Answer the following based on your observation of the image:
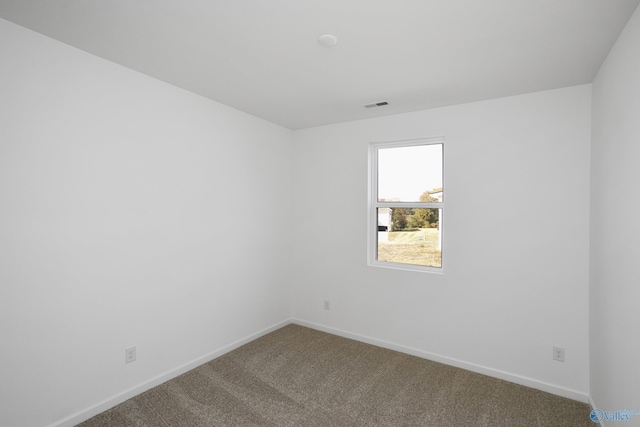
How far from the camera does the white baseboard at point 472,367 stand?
251cm

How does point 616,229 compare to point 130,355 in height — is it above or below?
above

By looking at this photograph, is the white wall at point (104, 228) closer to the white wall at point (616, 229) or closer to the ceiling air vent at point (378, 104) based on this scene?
the ceiling air vent at point (378, 104)

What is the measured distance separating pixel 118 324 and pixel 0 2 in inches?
83.4

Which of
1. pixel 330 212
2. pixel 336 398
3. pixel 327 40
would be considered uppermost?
pixel 327 40

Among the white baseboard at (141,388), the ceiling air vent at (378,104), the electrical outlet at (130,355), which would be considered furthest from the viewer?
the ceiling air vent at (378,104)

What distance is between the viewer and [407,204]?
341 centimetres

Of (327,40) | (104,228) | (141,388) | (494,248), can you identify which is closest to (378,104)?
(327,40)

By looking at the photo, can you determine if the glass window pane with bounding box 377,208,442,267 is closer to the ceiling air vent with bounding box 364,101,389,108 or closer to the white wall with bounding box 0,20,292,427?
the ceiling air vent with bounding box 364,101,389,108

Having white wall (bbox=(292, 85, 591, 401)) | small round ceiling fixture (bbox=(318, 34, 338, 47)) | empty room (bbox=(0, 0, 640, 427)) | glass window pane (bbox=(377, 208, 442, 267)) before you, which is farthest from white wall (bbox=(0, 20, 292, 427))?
glass window pane (bbox=(377, 208, 442, 267))

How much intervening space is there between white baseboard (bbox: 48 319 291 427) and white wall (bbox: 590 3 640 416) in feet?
10.1

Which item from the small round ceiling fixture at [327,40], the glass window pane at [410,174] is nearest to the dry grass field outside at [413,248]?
the glass window pane at [410,174]

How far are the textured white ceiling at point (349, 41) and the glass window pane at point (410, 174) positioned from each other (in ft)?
2.21

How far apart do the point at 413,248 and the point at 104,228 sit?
2.87 m

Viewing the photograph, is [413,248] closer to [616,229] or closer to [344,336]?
[344,336]
